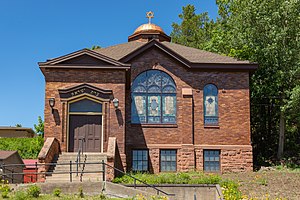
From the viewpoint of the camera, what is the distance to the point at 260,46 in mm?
28219

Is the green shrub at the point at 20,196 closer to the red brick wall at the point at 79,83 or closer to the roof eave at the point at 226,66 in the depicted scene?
the red brick wall at the point at 79,83

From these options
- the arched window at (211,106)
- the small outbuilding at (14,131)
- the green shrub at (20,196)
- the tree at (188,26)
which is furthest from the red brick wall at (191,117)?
the tree at (188,26)

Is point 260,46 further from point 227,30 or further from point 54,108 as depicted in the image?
point 54,108

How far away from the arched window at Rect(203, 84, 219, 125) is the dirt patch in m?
3.64

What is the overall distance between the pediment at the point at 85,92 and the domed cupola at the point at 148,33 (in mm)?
10073

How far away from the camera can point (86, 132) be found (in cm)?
2214

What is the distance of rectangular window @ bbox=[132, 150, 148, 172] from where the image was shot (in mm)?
24344

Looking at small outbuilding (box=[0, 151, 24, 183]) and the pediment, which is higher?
the pediment

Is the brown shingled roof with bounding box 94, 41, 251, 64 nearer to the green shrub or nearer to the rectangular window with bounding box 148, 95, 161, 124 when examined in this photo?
the rectangular window with bounding box 148, 95, 161, 124

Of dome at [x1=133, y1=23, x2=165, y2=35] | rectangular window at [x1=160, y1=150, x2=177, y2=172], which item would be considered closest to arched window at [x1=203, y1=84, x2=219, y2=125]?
rectangular window at [x1=160, y1=150, x2=177, y2=172]

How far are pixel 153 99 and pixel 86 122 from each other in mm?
4456

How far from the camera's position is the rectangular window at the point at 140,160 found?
79.9ft

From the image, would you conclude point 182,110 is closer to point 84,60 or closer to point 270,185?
point 84,60

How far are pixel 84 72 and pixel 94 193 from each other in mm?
7950
